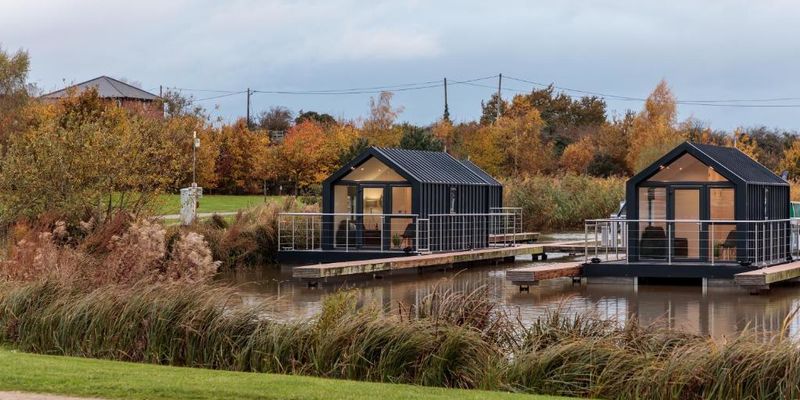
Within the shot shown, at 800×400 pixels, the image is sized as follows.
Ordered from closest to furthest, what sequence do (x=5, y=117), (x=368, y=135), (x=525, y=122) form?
1. (x=5, y=117)
2. (x=368, y=135)
3. (x=525, y=122)

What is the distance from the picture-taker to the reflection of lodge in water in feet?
83.6

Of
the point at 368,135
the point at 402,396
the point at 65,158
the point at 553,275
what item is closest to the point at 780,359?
the point at 402,396

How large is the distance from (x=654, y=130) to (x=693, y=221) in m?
43.6

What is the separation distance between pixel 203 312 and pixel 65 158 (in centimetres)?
1511

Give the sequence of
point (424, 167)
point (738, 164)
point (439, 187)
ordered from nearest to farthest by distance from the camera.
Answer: point (738, 164)
point (439, 187)
point (424, 167)

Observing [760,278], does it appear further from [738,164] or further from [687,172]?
[738,164]

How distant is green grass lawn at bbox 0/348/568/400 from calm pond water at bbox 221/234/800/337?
6656mm

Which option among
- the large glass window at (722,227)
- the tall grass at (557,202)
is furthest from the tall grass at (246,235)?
the tall grass at (557,202)

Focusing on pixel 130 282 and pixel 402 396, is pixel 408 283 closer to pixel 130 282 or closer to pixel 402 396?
pixel 130 282

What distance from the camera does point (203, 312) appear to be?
13859mm

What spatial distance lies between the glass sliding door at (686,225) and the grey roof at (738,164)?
0.85m

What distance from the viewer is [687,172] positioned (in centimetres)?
2628

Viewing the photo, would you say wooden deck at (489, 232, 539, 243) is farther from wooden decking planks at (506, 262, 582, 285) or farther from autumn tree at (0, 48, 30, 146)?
autumn tree at (0, 48, 30, 146)

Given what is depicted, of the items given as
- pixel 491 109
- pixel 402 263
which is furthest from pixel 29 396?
pixel 491 109
